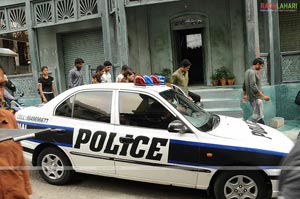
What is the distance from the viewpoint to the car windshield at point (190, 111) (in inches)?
187

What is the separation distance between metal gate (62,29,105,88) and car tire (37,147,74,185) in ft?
23.0

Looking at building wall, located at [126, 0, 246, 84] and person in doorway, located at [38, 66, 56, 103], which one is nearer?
person in doorway, located at [38, 66, 56, 103]

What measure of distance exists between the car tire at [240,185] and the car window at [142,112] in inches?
40.1

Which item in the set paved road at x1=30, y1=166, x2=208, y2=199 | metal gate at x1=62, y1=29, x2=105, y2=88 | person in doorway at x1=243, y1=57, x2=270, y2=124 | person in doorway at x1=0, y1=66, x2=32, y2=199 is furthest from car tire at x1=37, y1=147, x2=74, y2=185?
metal gate at x1=62, y1=29, x2=105, y2=88

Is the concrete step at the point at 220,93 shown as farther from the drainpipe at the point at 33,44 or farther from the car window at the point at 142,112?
the drainpipe at the point at 33,44

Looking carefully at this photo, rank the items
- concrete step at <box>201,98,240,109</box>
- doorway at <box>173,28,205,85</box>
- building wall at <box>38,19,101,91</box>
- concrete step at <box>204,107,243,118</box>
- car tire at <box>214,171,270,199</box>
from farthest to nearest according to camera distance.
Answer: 1. building wall at <box>38,19,101,91</box>
2. doorway at <box>173,28,205,85</box>
3. concrete step at <box>201,98,240,109</box>
4. concrete step at <box>204,107,243,118</box>
5. car tire at <box>214,171,270,199</box>

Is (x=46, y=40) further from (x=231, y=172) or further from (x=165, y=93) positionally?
(x=231, y=172)

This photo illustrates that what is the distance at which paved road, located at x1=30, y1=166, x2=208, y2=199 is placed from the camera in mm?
4945

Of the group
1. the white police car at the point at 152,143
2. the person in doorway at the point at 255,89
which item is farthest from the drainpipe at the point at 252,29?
the white police car at the point at 152,143

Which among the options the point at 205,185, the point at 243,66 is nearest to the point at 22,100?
the point at 243,66

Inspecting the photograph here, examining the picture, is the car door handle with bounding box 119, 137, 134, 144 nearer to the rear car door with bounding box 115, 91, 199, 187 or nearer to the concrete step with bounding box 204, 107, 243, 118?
the rear car door with bounding box 115, 91, 199, 187

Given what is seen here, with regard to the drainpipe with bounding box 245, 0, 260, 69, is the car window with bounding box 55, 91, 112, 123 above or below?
below

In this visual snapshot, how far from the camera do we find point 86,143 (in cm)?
502

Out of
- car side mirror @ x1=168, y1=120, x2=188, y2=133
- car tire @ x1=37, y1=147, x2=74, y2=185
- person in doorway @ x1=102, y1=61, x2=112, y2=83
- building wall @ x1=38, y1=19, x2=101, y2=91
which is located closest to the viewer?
car side mirror @ x1=168, y1=120, x2=188, y2=133
